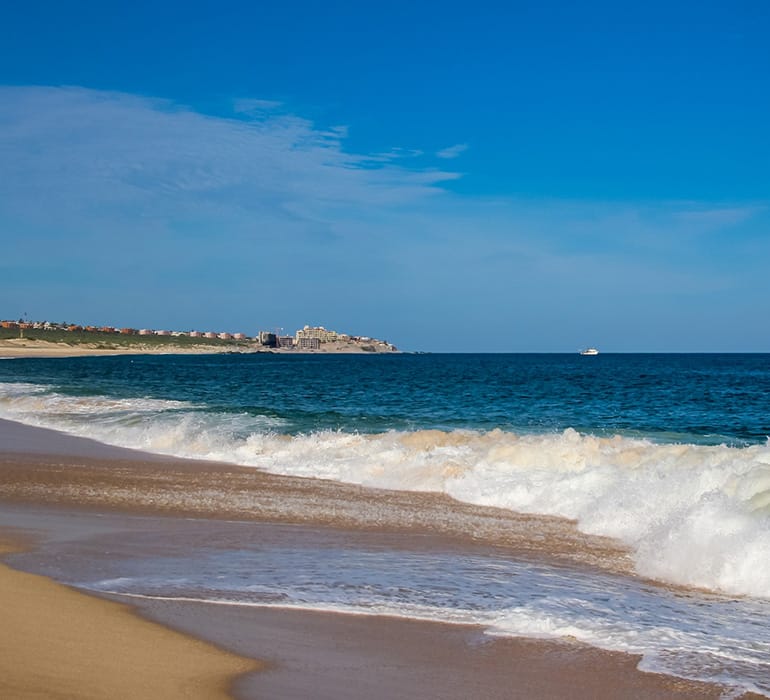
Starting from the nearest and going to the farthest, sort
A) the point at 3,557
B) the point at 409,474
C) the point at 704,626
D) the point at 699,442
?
1. the point at 704,626
2. the point at 3,557
3. the point at 409,474
4. the point at 699,442

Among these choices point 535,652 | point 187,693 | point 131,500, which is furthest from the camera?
point 131,500

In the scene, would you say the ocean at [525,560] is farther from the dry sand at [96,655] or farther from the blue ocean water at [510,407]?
the dry sand at [96,655]

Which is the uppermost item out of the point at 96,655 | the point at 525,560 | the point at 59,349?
the point at 59,349

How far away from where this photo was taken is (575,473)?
47.7 ft

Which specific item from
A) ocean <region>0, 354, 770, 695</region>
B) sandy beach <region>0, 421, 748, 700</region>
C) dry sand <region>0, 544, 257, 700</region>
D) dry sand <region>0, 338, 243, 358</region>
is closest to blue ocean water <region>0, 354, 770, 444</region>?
ocean <region>0, 354, 770, 695</region>

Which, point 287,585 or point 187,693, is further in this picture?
point 287,585

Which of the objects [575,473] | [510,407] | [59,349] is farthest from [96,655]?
[59,349]

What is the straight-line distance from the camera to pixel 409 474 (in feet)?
54.0

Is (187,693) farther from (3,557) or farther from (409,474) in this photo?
(409,474)

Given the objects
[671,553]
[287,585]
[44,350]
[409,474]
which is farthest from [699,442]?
[44,350]

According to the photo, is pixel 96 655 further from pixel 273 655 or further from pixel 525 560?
pixel 525 560

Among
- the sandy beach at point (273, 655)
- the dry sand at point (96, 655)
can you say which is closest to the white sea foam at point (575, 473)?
the sandy beach at point (273, 655)

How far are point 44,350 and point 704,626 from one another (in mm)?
160459

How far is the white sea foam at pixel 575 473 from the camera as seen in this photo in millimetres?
9430
